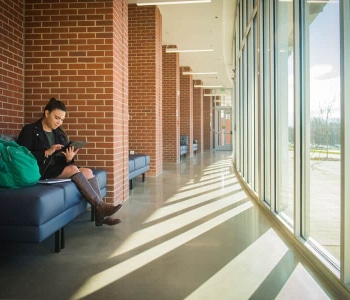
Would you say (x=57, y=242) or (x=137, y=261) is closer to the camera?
(x=137, y=261)

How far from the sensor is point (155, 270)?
2.43m

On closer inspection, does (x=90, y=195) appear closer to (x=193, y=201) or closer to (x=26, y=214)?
(x=26, y=214)

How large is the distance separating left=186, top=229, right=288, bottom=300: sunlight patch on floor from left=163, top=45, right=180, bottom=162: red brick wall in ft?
26.9

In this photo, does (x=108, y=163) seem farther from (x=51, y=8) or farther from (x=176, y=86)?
(x=176, y=86)

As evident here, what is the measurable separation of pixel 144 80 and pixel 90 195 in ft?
15.9

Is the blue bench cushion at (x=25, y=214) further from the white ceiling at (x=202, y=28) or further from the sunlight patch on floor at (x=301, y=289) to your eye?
the white ceiling at (x=202, y=28)

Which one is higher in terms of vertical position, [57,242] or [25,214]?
[25,214]

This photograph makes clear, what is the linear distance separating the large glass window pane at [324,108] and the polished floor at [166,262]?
47 centimetres

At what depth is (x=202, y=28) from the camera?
9555 mm

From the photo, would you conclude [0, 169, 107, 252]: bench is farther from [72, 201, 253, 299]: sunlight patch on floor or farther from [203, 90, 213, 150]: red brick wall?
[203, 90, 213, 150]: red brick wall

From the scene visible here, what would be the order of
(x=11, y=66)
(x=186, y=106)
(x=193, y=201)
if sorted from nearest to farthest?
1. (x=11, y=66)
2. (x=193, y=201)
3. (x=186, y=106)

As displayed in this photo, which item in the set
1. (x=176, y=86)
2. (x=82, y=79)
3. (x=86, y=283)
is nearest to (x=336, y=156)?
(x=86, y=283)

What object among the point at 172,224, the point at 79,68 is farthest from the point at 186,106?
the point at 172,224

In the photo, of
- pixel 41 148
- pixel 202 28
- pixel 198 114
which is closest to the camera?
pixel 41 148
